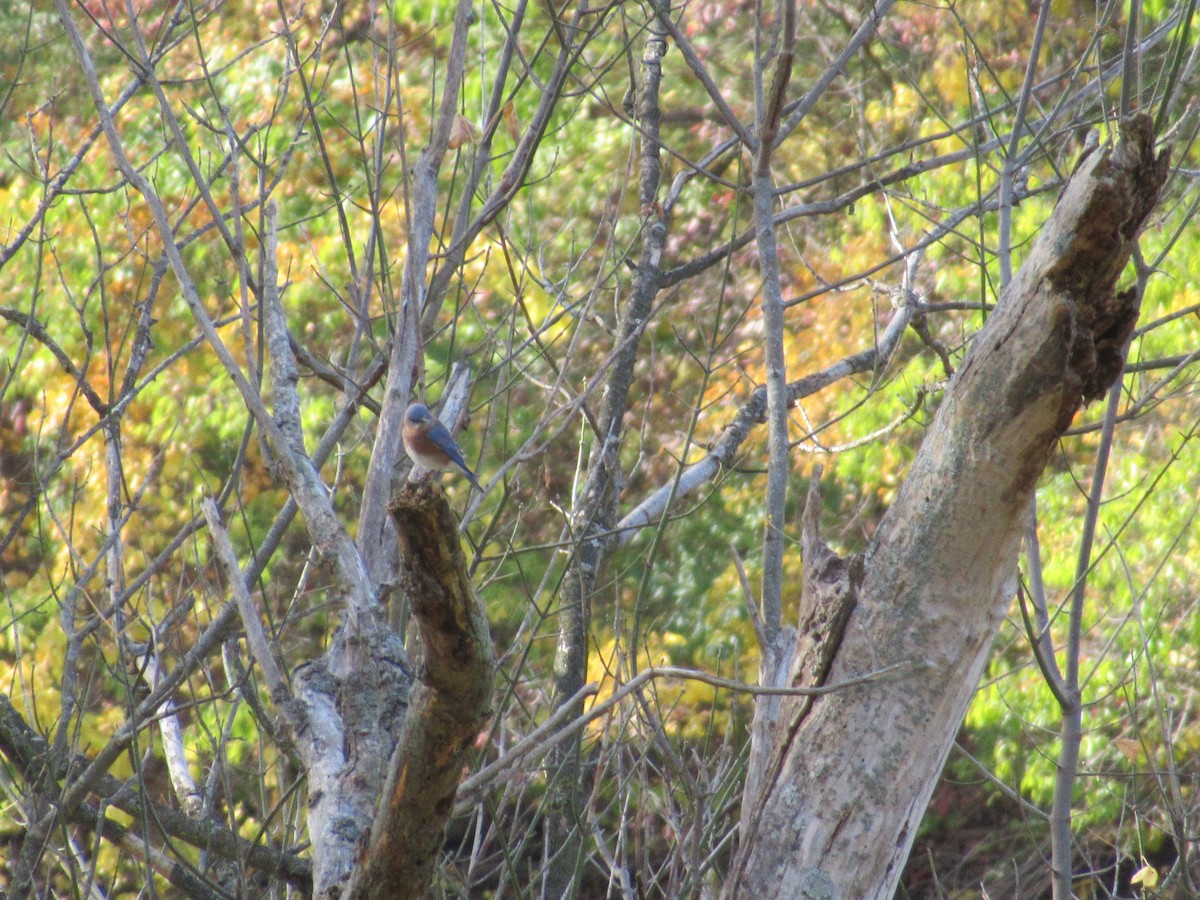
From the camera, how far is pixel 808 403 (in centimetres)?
621

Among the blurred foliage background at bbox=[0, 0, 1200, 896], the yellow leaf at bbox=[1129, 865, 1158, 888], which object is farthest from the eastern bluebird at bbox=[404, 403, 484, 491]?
the yellow leaf at bbox=[1129, 865, 1158, 888]

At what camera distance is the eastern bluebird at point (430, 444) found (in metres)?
3.03

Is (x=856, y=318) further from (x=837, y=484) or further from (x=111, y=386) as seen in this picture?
→ (x=111, y=386)

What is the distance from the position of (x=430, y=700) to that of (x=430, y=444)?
1827mm

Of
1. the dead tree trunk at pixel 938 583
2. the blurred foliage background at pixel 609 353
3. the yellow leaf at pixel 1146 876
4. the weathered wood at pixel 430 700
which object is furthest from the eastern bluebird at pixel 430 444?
the yellow leaf at pixel 1146 876

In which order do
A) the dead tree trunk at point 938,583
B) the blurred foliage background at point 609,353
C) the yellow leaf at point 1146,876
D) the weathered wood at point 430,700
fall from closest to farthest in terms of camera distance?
the weathered wood at point 430,700 < the dead tree trunk at point 938,583 < the yellow leaf at point 1146,876 < the blurred foliage background at point 609,353

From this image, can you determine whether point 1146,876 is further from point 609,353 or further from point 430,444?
point 609,353

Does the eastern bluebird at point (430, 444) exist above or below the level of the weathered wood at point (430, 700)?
above

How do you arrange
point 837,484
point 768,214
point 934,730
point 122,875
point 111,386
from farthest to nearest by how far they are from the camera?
point 837,484 → point 122,875 → point 111,386 → point 768,214 → point 934,730

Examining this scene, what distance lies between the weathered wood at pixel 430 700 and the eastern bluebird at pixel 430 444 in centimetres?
125

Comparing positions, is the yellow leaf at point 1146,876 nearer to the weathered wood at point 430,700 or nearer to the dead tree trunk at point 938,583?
the dead tree trunk at point 938,583

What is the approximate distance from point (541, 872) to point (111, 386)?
1512mm

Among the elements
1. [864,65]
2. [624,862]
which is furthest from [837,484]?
[624,862]

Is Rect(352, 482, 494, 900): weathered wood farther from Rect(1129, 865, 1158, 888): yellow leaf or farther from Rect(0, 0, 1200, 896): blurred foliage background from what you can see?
Rect(0, 0, 1200, 896): blurred foliage background
